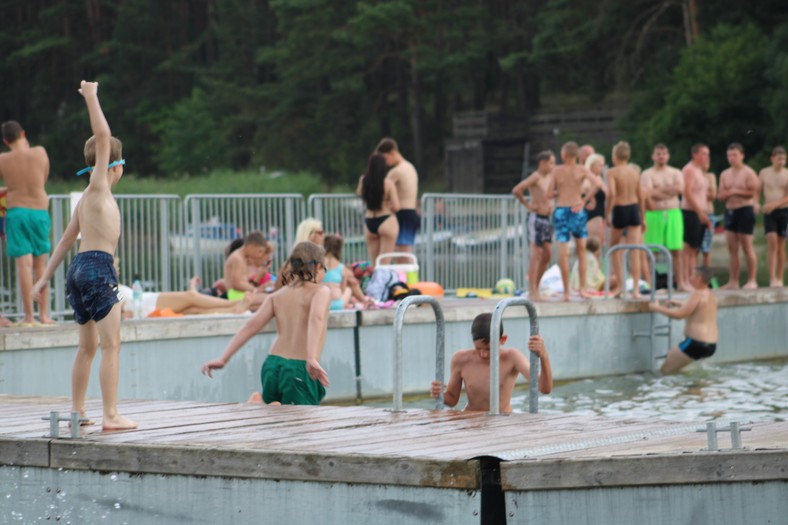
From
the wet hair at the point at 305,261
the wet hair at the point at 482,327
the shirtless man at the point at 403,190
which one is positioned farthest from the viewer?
the shirtless man at the point at 403,190

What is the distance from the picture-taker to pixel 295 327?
9914 millimetres

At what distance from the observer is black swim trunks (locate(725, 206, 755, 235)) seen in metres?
20.6

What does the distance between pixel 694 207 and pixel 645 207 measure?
3.25ft

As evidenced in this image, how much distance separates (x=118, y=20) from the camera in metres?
66.4

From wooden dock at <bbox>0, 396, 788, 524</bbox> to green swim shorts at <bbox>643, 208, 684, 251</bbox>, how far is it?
11.1 m

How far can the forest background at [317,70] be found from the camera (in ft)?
178

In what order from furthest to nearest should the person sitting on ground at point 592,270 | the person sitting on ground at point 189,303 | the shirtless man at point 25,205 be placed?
the person sitting on ground at point 592,270 → the person sitting on ground at point 189,303 → the shirtless man at point 25,205

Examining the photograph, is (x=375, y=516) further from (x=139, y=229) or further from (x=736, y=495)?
(x=139, y=229)

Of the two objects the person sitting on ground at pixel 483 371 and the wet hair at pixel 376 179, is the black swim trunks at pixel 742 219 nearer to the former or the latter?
the wet hair at pixel 376 179

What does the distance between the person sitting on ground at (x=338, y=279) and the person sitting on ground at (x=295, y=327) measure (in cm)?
540

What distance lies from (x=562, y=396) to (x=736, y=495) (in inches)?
366

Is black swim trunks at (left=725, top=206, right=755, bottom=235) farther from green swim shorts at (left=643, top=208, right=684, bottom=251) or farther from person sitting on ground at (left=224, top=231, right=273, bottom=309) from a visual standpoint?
person sitting on ground at (left=224, top=231, right=273, bottom=309)

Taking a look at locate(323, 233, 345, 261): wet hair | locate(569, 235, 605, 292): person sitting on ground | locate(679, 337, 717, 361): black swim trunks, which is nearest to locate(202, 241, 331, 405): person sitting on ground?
locate(323, 233, 345, 261): wet hair

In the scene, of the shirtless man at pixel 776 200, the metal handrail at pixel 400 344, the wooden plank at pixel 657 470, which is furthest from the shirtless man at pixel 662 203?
the wooden plank at pixel 657 470
